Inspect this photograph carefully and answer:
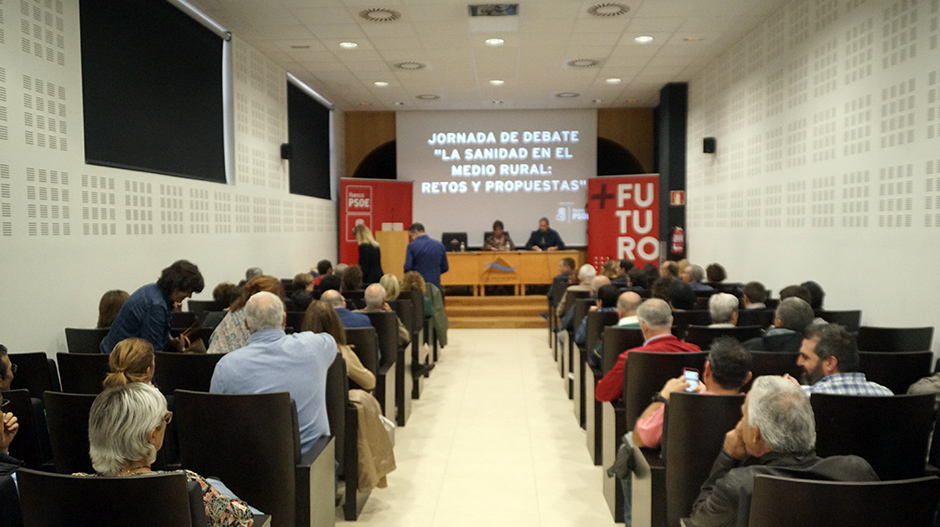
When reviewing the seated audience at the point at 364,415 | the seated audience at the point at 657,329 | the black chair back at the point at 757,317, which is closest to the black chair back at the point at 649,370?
the seated audience at the point at 657,329

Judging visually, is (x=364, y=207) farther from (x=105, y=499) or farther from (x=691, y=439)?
(x=105, y=499)

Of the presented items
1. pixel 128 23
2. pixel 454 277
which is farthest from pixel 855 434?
pixel 454 277

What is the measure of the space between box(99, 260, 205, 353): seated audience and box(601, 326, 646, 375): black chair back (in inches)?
95.6

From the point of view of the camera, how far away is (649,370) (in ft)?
10.5

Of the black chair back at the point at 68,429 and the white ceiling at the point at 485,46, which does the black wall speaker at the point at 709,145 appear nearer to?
the white ceiling at the point at 485,46

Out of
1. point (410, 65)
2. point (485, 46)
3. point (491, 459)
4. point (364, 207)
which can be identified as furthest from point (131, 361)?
point (364, 207)

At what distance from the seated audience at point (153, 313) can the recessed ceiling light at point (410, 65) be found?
19.7 ft

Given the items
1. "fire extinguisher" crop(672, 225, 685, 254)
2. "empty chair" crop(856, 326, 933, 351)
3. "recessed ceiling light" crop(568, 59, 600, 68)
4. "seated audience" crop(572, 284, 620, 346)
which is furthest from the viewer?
"fire extinguisher" crop(672, 225, 685, 254)

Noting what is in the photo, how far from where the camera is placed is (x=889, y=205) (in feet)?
16.7

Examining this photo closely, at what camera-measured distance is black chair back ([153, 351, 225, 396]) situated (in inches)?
125

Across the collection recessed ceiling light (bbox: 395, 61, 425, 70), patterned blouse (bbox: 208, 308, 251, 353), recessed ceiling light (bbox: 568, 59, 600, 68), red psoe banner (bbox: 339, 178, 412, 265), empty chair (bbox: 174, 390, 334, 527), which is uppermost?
recessed ceiling light (bbox: 568, 59, 600, 68)

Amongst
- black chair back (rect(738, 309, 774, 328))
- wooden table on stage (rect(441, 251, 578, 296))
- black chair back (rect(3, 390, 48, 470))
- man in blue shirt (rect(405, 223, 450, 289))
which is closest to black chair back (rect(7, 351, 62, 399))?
black chair back (rect(3, 390, 48, 470))

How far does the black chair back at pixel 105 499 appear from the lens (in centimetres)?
162

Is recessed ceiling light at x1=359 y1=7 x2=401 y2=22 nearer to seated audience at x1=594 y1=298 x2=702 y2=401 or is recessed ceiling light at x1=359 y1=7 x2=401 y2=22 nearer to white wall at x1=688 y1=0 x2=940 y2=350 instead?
white wall at x1=688 y1=0 x2=940 y2=350
